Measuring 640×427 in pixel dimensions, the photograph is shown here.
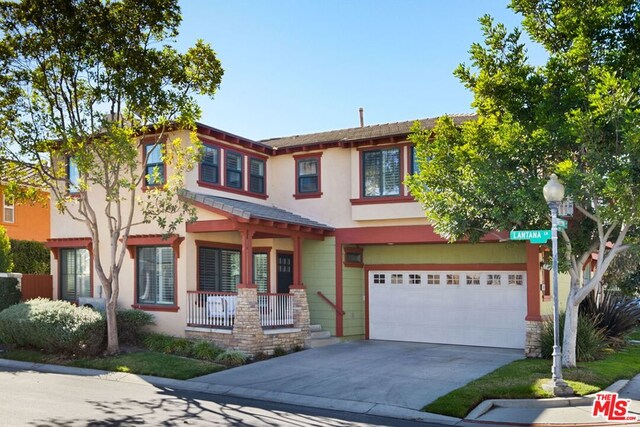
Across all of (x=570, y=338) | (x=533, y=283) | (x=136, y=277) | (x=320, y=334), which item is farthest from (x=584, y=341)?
(x=136, y=277)

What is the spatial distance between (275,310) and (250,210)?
114 inches

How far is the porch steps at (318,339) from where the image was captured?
748 inches

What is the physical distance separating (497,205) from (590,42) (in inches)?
144

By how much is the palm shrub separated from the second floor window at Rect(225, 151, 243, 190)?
1079 cm

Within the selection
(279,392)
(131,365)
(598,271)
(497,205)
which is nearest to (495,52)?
(497,205)

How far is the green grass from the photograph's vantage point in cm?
1516

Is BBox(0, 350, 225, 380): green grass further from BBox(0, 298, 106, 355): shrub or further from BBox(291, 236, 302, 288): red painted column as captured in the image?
BBox(291, 236, 302, 288): red painted column

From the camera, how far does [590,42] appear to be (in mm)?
12922

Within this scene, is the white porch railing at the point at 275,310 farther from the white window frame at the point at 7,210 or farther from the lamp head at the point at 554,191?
the white window frame at the point at 7,210

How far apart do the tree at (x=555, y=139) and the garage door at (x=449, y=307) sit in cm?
450

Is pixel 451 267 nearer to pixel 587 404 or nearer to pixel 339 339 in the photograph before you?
pixel 339 339

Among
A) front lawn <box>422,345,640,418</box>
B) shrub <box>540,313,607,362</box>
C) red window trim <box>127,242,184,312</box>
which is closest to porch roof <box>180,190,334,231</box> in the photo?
red window trim <box>127,242,184,312</box>

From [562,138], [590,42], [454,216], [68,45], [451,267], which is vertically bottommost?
[451,267]

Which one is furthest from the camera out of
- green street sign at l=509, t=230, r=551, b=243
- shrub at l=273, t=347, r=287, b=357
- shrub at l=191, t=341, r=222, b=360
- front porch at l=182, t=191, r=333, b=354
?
shrub at l=273, t=347, r=287, b=357
